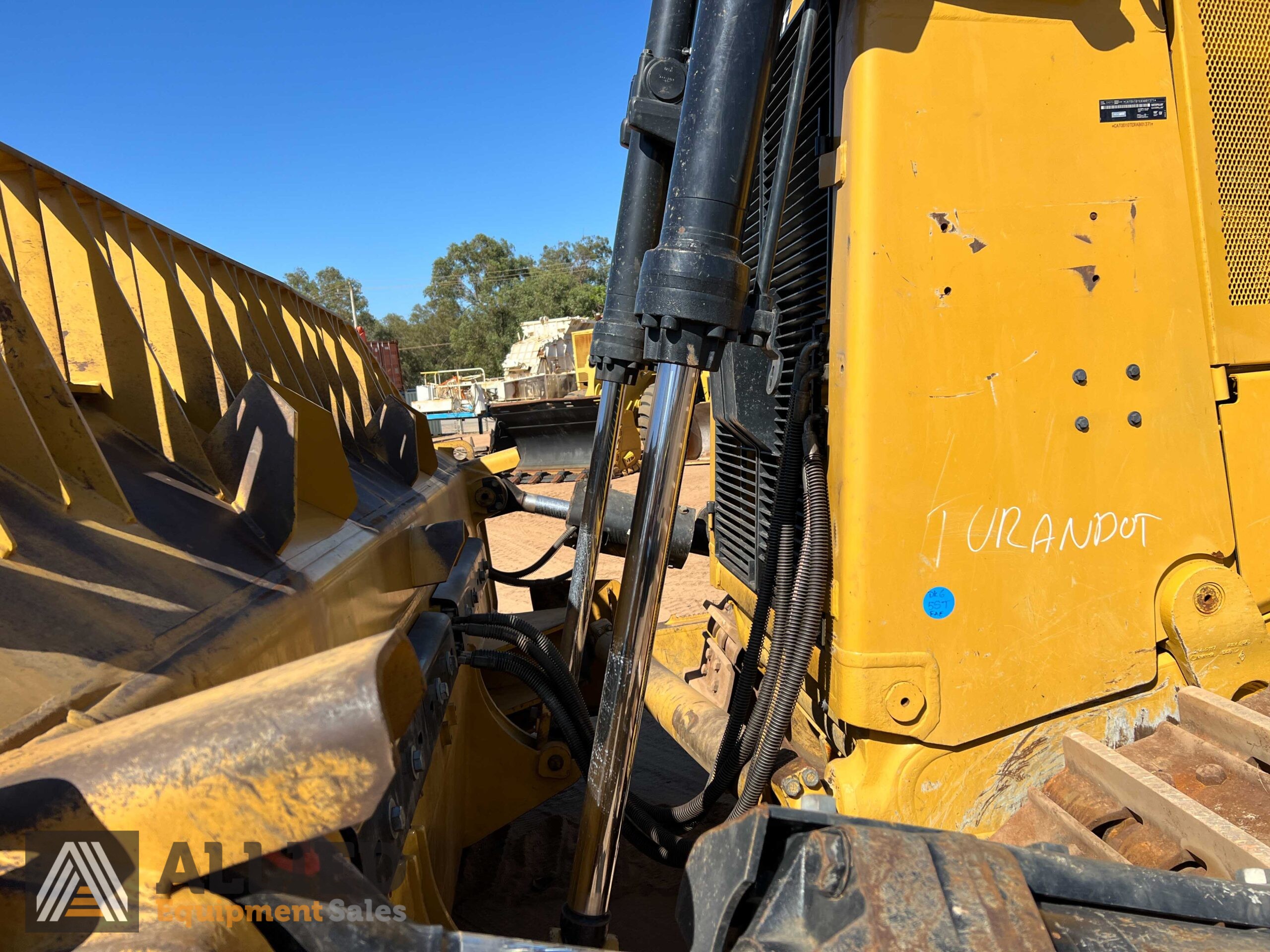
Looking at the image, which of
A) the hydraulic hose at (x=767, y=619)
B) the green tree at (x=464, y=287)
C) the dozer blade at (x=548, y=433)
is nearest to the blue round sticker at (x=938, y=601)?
the hydraulic hose at (x=767, y=619)

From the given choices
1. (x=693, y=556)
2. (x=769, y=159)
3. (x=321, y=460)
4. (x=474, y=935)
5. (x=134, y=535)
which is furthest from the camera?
(x=693, y=556)

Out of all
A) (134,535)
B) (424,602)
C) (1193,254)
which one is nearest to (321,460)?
(424,602)

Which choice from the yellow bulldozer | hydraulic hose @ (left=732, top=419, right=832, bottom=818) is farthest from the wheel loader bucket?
hydraulic hose @ (left=732, top=419, right=832, bottom=818)

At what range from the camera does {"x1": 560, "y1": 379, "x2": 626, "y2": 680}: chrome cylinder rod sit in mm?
2635

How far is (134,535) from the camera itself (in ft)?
5.12

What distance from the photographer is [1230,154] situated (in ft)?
6.32

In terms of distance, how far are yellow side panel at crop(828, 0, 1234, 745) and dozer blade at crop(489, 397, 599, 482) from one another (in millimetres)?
12737

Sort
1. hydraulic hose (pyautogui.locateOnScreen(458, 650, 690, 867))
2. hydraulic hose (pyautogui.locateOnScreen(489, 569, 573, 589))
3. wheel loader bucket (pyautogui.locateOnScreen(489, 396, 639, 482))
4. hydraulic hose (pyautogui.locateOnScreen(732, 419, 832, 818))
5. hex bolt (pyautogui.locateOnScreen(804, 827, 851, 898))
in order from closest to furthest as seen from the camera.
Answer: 1. hex bolt (pyautogui.locateOnScreen(804, 827, 851, 898))
2. hydraulic hose (pyautogui.locateOnScreen(732, 419, 832, 818))
3. hydraulic hose (pyautogui.locateOnScreen(458, 650, 690, 867))
4. hydraulic hose (pyautogui.locateOnScreen(489, 569, 573, 589))
5. wheel loader bucket (pyautogui.locateOnScreen(489, 396, 639, 482))

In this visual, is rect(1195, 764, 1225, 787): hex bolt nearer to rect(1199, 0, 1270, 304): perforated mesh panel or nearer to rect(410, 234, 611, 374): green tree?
rect(1199, 0, 1270, 304): perforated mesh panel

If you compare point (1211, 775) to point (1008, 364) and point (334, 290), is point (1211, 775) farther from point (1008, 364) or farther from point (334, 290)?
point (334, 290)

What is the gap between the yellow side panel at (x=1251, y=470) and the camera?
1.91 meters

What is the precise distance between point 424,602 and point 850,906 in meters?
1.85

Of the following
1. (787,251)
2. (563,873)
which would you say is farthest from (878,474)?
(563,873)

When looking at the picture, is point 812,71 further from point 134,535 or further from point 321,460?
point 134,535
